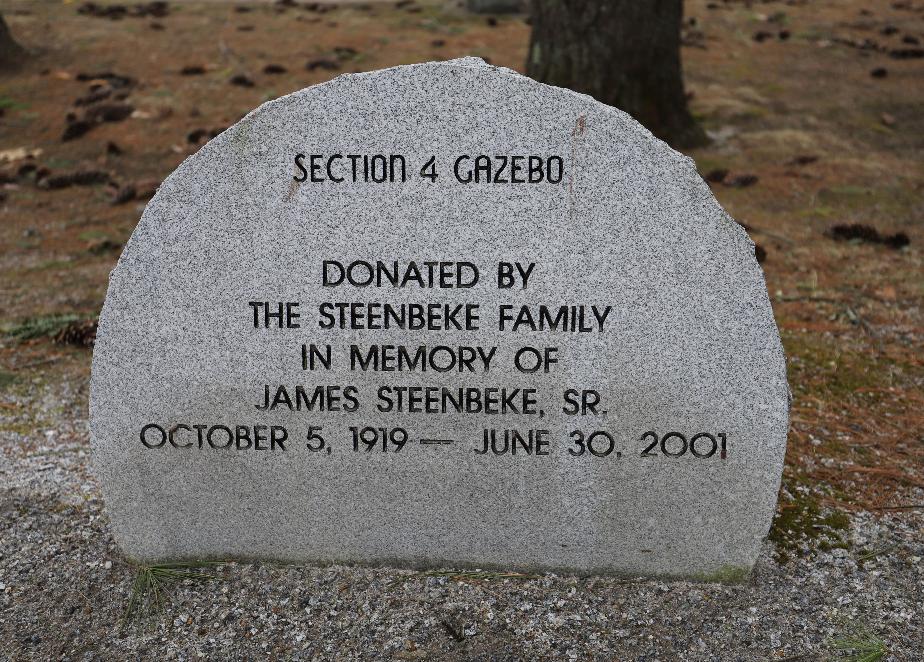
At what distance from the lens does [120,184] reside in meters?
7.07

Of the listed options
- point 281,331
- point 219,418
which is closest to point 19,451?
point 219,418

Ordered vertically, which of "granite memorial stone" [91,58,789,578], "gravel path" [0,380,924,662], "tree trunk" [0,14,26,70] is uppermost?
"granite memorial stone" [91,58,789,578]

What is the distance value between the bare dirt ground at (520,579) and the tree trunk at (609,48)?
852mm

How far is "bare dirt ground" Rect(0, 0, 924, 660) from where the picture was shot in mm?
2471

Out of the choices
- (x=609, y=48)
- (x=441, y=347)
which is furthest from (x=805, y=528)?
(x=609, y=48)

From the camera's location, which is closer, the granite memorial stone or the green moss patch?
the granite memorial stone

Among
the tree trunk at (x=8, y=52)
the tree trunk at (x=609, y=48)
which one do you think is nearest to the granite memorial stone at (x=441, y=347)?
the tree trunk at (x=609, y=48)

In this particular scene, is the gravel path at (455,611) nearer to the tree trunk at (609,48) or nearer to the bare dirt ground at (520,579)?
the bare dirt ground at (520,579)

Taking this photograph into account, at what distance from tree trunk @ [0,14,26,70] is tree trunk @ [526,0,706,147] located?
6679 mm

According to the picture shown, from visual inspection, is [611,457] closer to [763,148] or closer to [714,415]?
[714,415]

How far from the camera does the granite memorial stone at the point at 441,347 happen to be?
241 cm

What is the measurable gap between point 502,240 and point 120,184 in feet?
18.1

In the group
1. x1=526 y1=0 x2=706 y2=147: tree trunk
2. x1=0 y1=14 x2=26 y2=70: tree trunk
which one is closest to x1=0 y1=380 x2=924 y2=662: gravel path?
x1=526 y1=0 x2=706 y2=147: tree trunk

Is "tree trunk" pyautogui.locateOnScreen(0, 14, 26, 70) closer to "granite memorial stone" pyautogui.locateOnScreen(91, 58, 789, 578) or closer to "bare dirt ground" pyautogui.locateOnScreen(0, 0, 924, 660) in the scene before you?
"bare dirt ground" pyautogui.locateOnScreen(0, 0, 924, 660)
